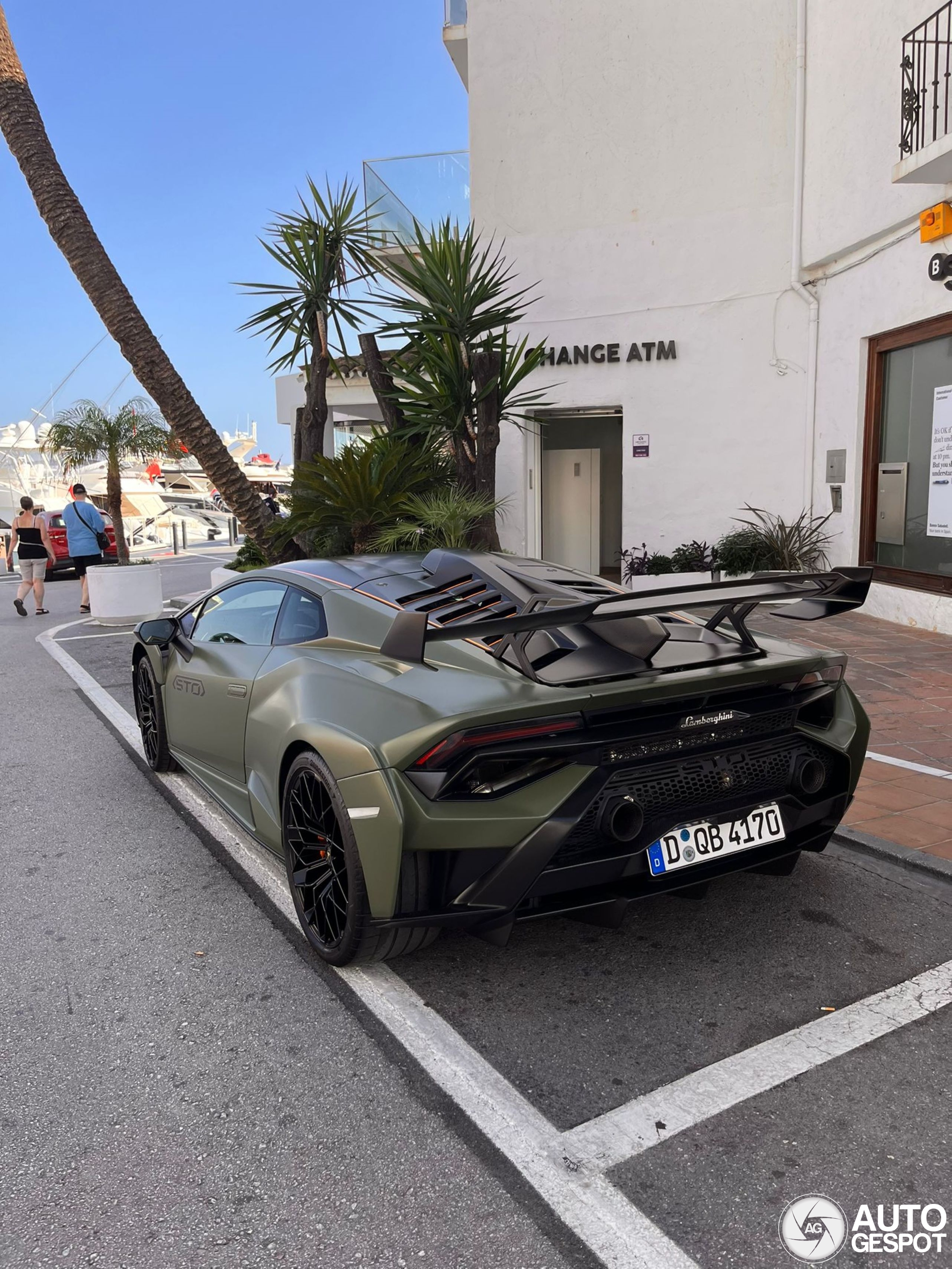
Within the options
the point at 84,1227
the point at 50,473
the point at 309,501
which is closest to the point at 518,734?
the point at 84,1227

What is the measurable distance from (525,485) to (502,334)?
13.5 feet

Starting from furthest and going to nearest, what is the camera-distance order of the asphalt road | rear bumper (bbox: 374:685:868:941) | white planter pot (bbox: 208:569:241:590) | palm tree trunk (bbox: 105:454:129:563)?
palm tree trunk (bbox: 105:454:129:563)
white planter pot (bbox: 208:569:241:590)
rear bumper (bbox: 374:685:868:941)
the asphalt road

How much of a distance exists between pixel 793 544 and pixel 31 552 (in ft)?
34.5

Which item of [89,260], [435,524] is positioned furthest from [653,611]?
[89,260]

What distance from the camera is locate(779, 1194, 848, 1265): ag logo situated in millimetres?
1873

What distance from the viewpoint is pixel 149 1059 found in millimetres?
2607

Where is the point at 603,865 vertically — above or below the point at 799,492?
below

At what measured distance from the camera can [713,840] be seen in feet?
9.39

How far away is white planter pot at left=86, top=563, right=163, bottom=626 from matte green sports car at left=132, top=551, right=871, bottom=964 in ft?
31.9

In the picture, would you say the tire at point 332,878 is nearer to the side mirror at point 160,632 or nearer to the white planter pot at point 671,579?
the side mirror at point 160,632

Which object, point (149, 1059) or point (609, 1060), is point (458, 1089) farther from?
point (149, 1059)

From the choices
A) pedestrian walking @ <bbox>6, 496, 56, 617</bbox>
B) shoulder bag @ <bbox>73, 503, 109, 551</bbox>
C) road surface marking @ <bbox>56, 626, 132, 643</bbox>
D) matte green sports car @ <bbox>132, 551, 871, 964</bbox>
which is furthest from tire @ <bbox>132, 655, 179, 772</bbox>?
pedestrian walking @ <bbox>6, 496, 56, 617</bbox>

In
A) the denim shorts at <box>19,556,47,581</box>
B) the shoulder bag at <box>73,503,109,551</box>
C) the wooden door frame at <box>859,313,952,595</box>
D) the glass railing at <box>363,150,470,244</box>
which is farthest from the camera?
the glass railing at <box>363,150,470,244</box>

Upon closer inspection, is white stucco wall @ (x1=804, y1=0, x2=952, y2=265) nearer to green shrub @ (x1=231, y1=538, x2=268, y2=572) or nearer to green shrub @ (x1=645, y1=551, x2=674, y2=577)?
green shrub @ (x1=645, y1=551, x2=674, y2=577)
